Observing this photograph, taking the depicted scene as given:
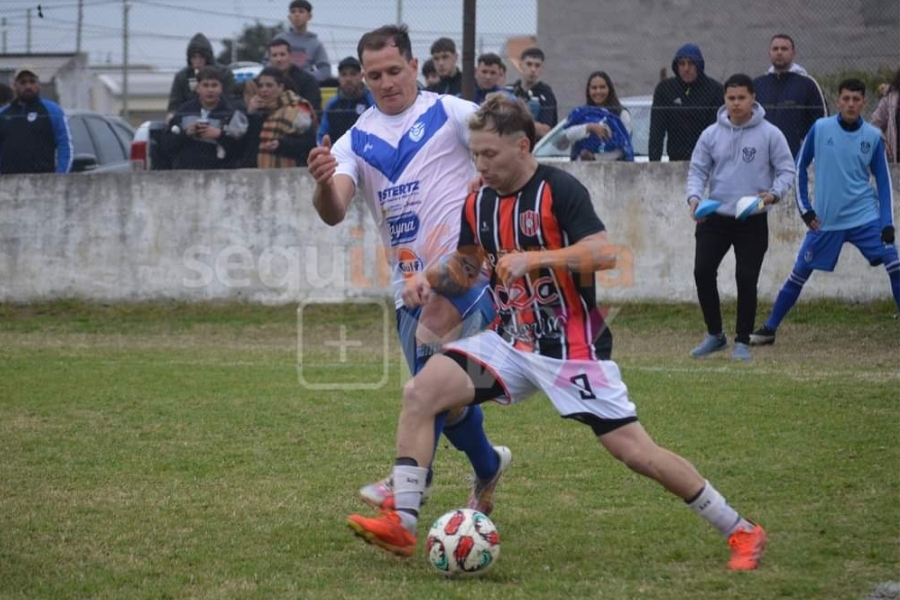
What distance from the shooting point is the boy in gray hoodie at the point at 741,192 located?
11.1 meters

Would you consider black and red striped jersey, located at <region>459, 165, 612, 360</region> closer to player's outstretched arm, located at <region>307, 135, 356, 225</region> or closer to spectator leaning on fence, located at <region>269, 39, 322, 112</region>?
player's outstretched arm, located at <region>307, 135, 356, 225</region>

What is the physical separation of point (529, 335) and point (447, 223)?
102 centimetres

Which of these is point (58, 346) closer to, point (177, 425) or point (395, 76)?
point (177, 425)

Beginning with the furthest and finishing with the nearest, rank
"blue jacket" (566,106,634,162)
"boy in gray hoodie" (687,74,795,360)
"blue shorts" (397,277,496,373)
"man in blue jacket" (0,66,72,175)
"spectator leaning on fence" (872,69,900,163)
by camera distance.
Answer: "man in blue jacket" (0,66,72,175) → "blue jacket" (566,106,634,162) → "spectator leaning on fence" (872,69,900,163) → "boy in gray hoodie" (687,74,795,360) → "blue shorts" (397,277,496,373)

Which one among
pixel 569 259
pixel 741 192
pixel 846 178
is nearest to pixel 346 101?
pixel 741 192

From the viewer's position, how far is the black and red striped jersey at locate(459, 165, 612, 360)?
16.6 feet

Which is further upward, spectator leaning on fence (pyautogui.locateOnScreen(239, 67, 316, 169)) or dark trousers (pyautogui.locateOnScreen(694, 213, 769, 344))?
spectator leaning on fence (pyautogui.locateOnScreen(239, 67, 316, 169))

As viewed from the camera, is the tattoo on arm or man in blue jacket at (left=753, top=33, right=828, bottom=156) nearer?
the tattoo on arm

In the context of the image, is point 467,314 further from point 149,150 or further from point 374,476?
point 149,150

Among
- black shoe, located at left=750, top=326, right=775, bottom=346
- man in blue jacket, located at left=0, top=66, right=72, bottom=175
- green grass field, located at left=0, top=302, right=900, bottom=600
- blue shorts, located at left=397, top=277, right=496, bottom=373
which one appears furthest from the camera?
man in blue jacket, located at left=0, top=66, right=72, bottom=175

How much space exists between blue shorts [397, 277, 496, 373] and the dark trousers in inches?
217

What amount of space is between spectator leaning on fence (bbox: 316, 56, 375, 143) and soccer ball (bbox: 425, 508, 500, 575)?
31.1 ft

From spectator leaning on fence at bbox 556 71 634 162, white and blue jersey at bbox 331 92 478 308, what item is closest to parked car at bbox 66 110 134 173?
spectator leaning on fence at bbox 556 71 634 162

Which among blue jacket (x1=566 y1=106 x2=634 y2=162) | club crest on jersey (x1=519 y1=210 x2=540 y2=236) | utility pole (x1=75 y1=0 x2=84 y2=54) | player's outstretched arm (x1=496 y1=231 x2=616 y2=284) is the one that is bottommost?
player's outstretched arm (x1=496 y1=231 x2=616 y2=284)
